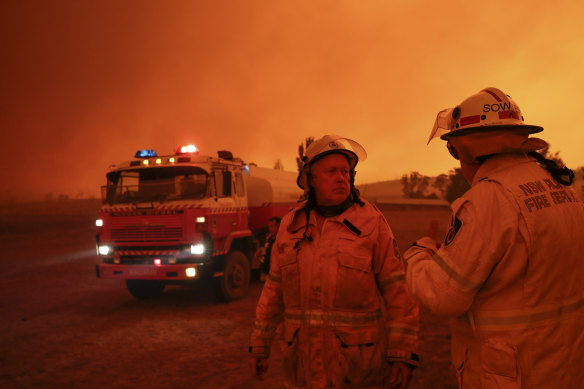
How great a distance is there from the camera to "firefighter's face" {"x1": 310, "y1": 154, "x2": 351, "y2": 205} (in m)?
2.35

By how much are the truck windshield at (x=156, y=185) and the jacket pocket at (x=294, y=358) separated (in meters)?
5.66

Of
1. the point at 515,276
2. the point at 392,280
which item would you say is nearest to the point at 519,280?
the point at 515,276

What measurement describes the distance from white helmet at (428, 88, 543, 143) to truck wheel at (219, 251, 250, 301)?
6.73 m

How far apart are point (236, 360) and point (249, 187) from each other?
16.9ft

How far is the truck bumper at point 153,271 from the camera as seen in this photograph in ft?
23.4

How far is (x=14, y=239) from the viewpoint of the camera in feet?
84.0

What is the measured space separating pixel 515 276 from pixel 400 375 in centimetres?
92

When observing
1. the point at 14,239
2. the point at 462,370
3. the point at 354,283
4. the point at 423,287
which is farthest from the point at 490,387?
the point at 14,239

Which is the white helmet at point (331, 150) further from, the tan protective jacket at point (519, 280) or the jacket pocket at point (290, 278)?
the tan protective jacket at point (519, 280)

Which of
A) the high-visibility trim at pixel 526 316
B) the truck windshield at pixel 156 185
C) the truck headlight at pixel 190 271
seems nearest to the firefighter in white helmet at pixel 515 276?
the high-visibility trim at pixel 526 316

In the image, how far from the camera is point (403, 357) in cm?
207

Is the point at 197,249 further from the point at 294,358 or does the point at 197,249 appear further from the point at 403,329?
the point at 403,329

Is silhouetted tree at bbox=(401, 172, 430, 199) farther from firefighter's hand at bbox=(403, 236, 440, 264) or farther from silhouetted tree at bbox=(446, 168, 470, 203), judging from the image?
firefighter's hand at bbox=(403, 236, 440, 264)

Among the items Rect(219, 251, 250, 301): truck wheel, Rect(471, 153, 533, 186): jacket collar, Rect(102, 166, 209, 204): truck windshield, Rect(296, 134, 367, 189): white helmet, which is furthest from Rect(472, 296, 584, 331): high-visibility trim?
Rect(219, 251, 250, 301): truck wheel
